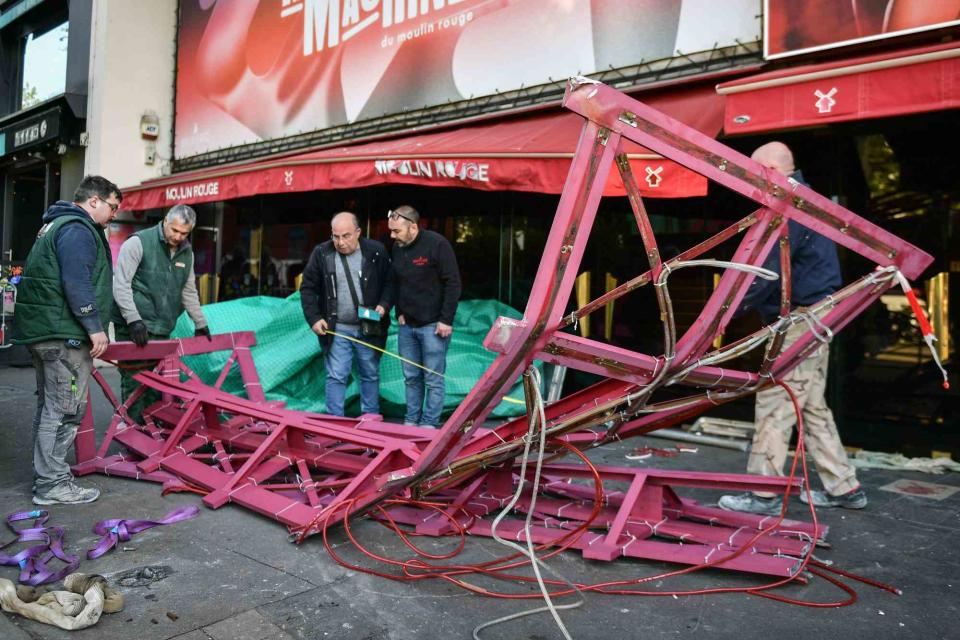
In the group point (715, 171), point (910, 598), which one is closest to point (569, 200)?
point (715, 171)

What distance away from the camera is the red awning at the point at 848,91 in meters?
4.09

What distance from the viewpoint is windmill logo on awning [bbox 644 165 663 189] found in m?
5.04

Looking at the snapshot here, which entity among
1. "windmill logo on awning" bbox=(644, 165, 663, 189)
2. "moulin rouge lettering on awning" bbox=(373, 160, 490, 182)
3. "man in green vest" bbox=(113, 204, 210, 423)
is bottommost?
"man in green vest" bbox=(113, 204, 210, 423)

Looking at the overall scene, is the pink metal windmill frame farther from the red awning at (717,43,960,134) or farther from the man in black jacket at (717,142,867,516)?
the red awning at (717,43,960,134)

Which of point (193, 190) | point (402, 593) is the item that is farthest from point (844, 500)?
point (193, 190)

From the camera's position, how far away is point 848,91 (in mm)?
4395

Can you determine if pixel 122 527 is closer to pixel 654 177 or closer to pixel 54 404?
pixel 54 404

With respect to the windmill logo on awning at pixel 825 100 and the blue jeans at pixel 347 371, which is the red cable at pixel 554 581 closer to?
the windmill logo on awning at pixel 825 100

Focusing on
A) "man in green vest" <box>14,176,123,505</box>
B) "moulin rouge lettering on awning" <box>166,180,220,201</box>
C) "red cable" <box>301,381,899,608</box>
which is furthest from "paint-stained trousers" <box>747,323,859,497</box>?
"moulin rouge lettering on awning" <box>166,180,220,201</box>

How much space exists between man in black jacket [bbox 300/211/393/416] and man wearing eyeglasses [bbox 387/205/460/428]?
A: 195 mm

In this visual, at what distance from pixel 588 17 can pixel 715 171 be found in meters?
5.18

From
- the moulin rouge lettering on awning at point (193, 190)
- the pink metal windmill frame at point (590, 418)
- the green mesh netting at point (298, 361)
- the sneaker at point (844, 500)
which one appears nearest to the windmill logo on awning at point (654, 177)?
the pink metal windmill frame at point (590, 418)

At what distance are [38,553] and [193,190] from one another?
705cm

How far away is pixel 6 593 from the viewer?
261cm
